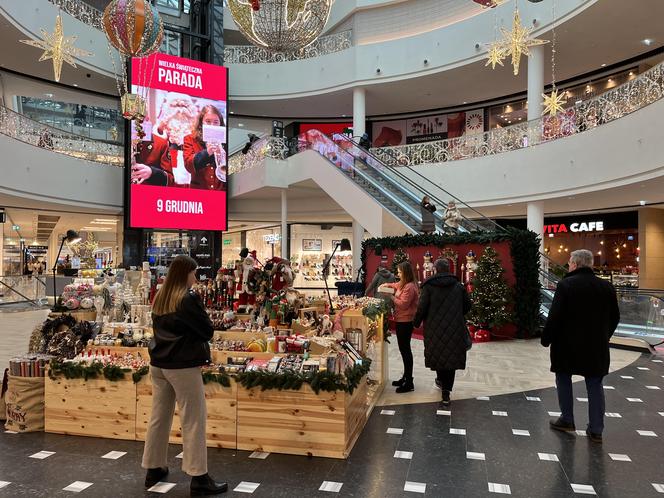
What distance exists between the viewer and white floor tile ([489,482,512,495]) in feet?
10.9

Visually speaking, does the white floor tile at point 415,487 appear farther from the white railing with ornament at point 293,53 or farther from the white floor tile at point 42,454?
the white railing with ornament at point 293,53

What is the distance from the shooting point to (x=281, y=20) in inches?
228

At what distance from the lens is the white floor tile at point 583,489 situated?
11.0 feet

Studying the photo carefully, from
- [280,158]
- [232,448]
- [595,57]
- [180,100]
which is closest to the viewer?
[232,448]

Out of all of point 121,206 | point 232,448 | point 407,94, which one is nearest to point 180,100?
point 121,206

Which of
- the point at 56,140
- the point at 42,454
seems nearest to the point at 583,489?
the point at 42,454

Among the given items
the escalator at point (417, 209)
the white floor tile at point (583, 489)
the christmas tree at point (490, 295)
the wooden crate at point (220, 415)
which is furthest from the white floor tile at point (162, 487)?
the christmas tree at point (490, 295)

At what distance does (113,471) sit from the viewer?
3582mm

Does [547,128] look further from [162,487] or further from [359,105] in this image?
[162,487]

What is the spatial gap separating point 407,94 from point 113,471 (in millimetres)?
18494

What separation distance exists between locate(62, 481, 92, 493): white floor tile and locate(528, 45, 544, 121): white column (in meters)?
14.2

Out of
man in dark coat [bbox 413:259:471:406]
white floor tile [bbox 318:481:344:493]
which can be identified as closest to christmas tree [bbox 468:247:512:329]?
man in dark coat [bbox 413:259:471:406]

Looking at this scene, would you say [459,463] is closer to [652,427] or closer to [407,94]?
[652,427]

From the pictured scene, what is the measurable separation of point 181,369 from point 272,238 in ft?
71.2
